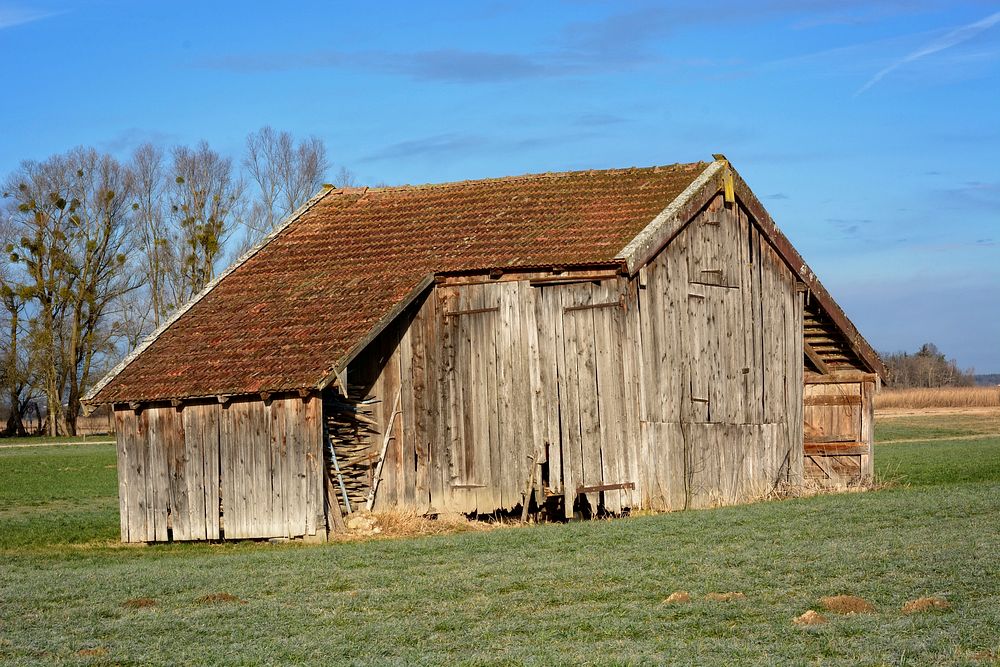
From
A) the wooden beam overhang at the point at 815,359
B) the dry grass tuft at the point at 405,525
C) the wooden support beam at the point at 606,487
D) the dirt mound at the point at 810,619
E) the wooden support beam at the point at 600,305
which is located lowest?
the dry grass tuft at the point at 405,525

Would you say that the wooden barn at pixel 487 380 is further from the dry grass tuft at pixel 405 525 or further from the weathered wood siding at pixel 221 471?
the dry grass tuft at pixel 405 525

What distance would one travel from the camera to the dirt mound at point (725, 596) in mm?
12961

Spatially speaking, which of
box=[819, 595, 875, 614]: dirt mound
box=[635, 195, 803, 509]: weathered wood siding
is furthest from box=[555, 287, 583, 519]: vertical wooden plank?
box=[819, 595, 875, 614]: dirt mound

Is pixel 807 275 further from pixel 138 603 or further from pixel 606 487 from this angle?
pixel 138 603

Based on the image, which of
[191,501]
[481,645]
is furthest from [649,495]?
[481,645]

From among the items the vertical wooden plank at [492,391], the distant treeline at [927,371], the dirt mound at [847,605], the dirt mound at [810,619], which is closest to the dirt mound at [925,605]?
the dirt mound at [847,605]

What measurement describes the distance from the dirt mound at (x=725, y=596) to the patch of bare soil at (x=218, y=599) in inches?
200

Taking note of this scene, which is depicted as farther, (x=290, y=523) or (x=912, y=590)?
(x=290, y=523)

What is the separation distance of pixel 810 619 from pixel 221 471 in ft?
44.9

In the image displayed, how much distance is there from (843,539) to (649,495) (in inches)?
257

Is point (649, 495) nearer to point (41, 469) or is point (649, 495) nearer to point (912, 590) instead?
point (912, 590)

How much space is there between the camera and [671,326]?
24219mm

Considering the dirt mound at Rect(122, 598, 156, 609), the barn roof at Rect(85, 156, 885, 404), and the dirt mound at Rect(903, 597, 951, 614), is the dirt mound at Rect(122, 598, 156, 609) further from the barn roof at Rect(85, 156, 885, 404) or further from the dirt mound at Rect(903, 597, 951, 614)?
the dirt mound at Rect(903, 597, 951, 614)

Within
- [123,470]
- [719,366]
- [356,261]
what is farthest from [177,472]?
[719,366]
